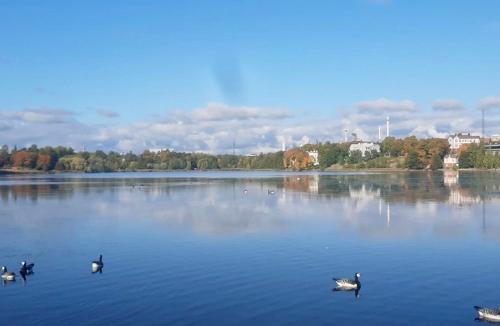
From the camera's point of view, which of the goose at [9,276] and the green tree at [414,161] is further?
the green tree at [414,161]

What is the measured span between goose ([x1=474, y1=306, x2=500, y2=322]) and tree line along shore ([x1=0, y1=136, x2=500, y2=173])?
345 ft

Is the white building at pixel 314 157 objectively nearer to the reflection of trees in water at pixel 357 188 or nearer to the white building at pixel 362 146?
the white building at pixel 362 146

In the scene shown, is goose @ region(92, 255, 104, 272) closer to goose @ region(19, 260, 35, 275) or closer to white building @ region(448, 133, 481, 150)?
goose @ region(19, 260, 35, 275)

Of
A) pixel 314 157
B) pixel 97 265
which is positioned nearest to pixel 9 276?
pixel 97 265

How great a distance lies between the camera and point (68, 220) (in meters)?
29.2

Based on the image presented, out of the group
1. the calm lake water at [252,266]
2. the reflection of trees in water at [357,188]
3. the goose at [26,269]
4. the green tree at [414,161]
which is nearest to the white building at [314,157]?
the green tree at [414,161]

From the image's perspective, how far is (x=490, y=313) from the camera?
11.5 meters

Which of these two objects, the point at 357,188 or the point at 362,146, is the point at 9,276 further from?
the point at 362,146

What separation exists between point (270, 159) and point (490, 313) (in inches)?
6237

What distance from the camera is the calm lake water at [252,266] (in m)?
12.3

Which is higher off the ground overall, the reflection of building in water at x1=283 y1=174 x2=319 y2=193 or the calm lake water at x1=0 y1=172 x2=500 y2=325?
the reflection of building in water at x1=283 y1=174 x2=319 y2=193

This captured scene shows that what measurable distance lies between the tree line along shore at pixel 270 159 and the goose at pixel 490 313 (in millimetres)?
105028

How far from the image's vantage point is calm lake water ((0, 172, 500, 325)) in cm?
1229

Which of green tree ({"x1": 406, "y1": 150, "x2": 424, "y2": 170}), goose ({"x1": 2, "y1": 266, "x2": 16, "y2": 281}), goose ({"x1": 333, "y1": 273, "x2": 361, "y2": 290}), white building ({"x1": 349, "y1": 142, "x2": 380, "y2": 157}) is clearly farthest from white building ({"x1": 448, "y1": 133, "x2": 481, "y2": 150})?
goose ({"x1": 2, "y1": 266, "x2": 16, "y2": 281})
